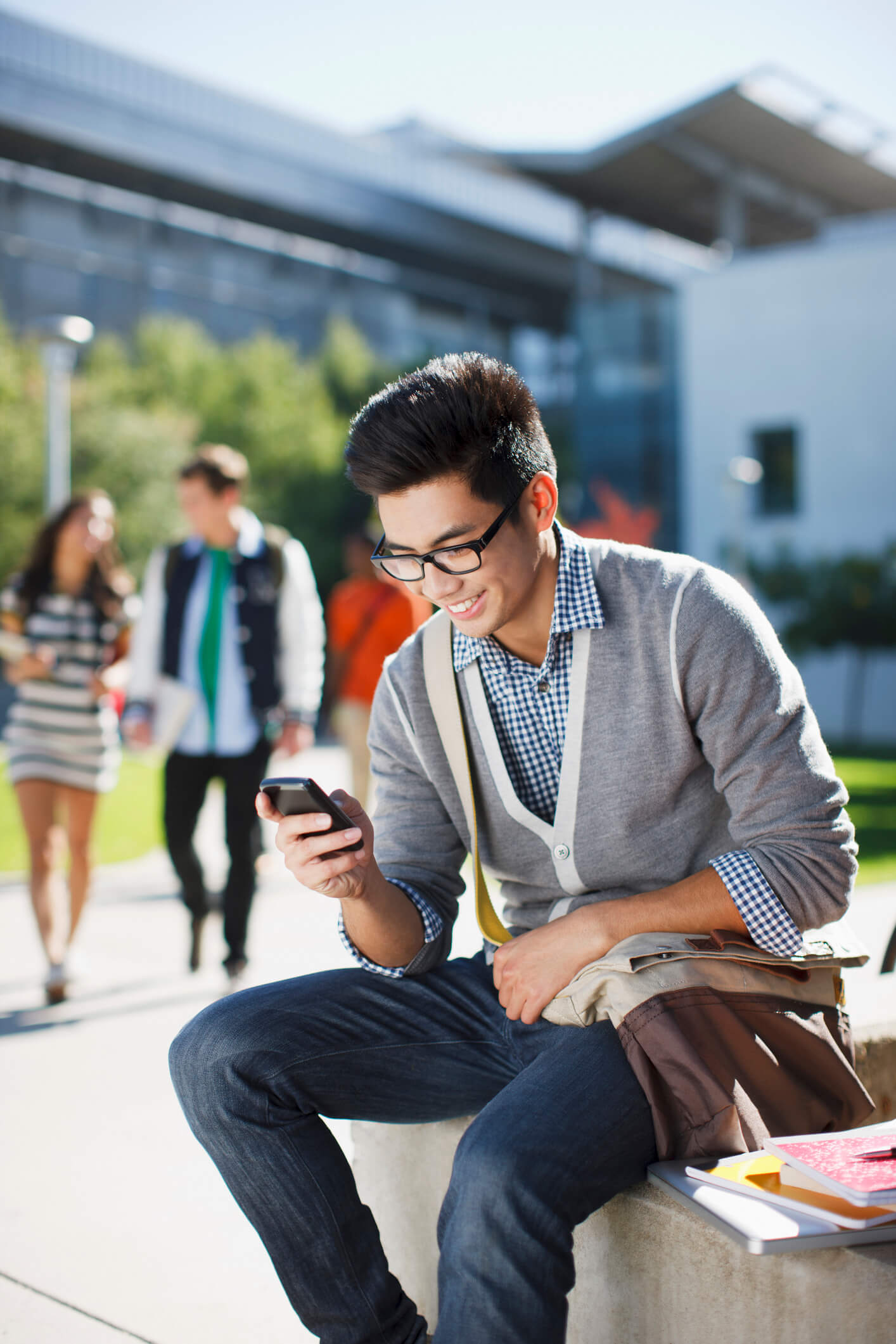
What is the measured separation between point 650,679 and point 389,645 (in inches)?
→ 249

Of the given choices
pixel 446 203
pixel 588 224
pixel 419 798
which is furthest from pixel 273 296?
pixel 419 798

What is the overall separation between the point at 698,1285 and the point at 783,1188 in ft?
0.76

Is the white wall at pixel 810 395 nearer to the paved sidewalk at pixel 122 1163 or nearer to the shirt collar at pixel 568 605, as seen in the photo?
the paved sidewalk at pixel 122 1163

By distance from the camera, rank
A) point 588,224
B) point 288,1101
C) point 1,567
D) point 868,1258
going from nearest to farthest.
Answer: point 868,1258 → point 288,1101 → point 1,567 → point 588,224

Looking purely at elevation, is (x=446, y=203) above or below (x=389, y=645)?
above

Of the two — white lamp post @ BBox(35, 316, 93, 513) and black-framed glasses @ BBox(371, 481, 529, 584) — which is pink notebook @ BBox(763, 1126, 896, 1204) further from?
white lamp post @ BBox(35, 316, 93, 513)

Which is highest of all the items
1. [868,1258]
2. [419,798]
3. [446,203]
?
[446,203]

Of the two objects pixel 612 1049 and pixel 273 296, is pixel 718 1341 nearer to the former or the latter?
pixel 612 1049

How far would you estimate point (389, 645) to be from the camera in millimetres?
8586

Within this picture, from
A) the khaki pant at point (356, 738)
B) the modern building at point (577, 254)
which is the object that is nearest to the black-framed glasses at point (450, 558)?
the khaki pant at point (356, 738)

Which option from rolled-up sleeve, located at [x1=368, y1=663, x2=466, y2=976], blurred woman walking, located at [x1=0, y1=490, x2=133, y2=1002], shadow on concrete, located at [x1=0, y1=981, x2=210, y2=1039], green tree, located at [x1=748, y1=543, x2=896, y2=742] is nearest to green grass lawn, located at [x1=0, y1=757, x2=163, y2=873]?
blurred woman walking, located at [x1=0, y1=490, x2=133, y2=1002]

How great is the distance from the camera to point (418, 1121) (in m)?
2.47

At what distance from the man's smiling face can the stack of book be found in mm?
1010

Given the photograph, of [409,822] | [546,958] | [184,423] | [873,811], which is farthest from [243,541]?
[184,423]
